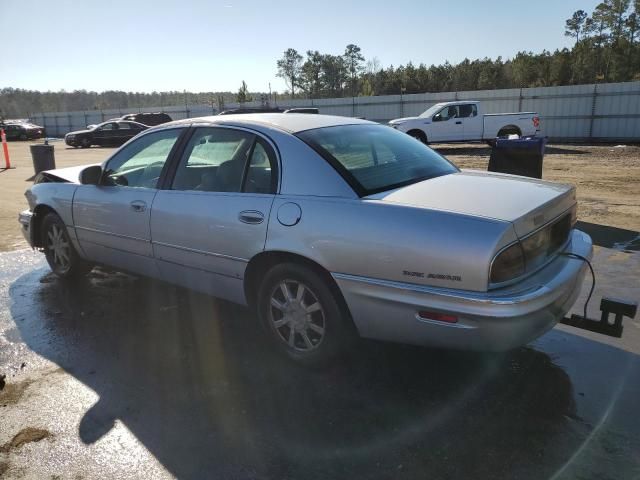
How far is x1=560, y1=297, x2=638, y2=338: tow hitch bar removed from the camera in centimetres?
310

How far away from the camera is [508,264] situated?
276 centimetres

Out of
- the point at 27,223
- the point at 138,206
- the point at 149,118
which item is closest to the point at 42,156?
the point at 27,223

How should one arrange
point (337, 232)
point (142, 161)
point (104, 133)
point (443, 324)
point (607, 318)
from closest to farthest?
point (443, 324) < point (337, 232) < point (607, 318) < point (142, 161) < point (104, 133)

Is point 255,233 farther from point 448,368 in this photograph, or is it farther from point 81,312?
point 81,312

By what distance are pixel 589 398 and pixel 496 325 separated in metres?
0.93

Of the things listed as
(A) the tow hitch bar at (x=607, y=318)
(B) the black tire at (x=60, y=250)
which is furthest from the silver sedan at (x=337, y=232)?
(B) the black tire at (x=60, y=250)

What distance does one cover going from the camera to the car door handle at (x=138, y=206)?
4195 millimetres

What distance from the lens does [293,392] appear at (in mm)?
3242

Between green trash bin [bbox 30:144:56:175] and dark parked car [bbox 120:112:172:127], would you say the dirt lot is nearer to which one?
green trash bin [bbox 30:144:56:175]

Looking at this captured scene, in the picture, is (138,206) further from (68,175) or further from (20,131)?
(20,131)

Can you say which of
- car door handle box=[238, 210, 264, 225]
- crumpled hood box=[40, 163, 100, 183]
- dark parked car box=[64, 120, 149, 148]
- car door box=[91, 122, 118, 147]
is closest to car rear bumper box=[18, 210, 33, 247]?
crumpled hood box=[40, 163, 100, 183]

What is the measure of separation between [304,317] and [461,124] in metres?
18.1

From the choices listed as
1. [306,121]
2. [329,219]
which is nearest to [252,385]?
[329,219]

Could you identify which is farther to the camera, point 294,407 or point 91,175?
point 91,175
